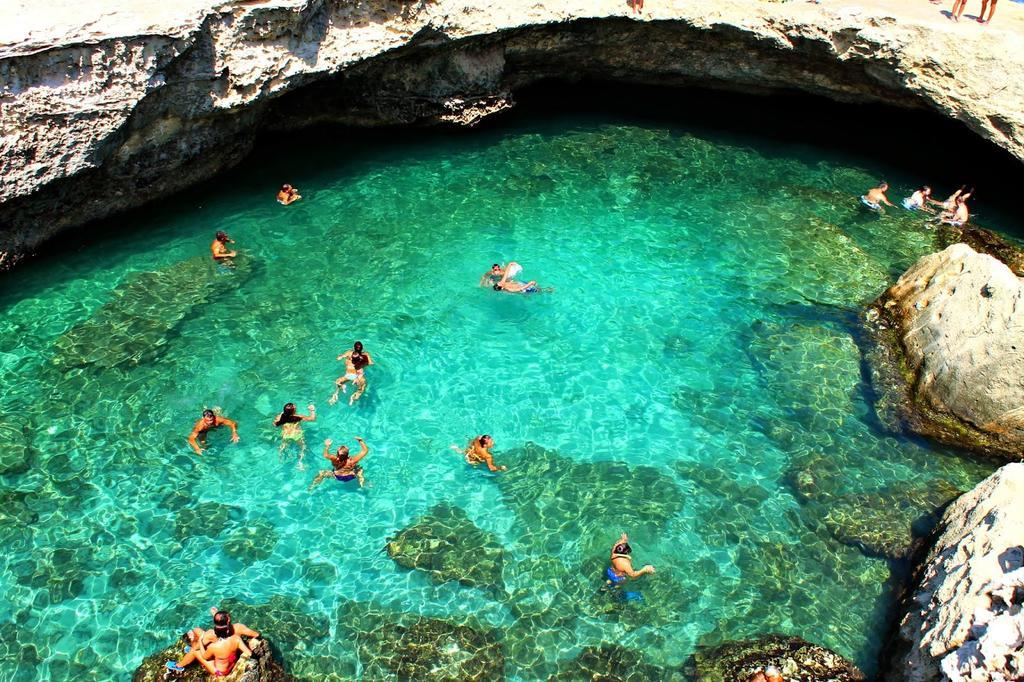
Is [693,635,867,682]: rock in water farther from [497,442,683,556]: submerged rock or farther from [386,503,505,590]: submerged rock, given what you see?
[386,503,505,590]: submerged rock

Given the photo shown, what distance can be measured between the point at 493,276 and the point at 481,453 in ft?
15.8

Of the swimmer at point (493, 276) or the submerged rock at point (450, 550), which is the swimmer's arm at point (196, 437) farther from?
the swimmer at point (493, 276)

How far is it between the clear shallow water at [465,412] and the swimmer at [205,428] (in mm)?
162

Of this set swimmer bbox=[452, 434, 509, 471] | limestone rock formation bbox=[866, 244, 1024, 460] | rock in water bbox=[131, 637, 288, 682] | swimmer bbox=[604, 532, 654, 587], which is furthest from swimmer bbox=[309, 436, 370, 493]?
limestone rock formation bbox=[866, 244, 1024, 460]

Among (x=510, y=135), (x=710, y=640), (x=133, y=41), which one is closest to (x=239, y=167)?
(x=133, y=41)

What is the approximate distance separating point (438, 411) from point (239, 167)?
9.56 meters

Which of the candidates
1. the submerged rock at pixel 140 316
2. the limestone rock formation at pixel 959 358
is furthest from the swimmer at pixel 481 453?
the limestone rock formation at pixel 959 358

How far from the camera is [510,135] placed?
20750mm

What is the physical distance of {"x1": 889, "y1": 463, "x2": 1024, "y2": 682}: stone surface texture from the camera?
→ 7730 mm

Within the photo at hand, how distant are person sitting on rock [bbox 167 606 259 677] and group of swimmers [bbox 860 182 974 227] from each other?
1669 cm

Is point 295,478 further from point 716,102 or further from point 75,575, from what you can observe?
point 716,102

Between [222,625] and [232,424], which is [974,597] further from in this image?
[232,424]

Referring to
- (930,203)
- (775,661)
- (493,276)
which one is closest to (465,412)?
(493,276)

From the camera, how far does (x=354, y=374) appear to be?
13.3 meters
